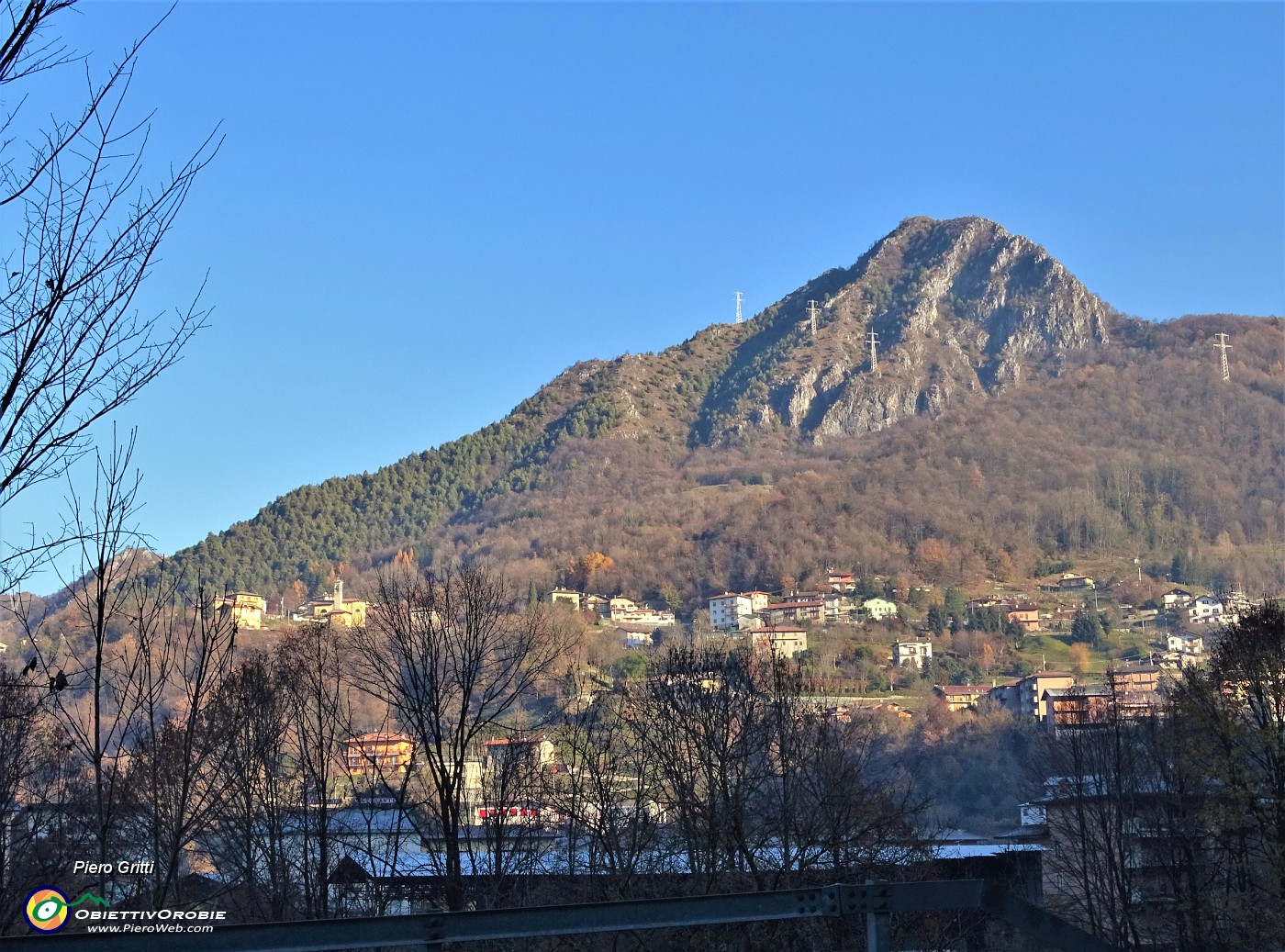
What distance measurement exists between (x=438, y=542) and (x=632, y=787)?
15647cm

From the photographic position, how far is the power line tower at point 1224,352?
17895 cm

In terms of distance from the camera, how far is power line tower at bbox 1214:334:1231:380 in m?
179

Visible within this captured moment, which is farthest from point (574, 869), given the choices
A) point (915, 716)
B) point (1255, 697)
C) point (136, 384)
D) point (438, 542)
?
point (438, 542)

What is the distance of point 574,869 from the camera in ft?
53.2

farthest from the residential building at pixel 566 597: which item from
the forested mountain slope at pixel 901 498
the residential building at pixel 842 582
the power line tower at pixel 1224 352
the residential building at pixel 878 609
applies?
the power line tower at pixel 1224 352

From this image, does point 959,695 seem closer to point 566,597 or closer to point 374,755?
point 566,597

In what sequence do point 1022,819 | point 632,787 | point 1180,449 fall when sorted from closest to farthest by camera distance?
point 632,787 → point 1022,819 → point 1180,449

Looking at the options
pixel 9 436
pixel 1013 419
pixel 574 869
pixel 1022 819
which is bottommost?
pixel 1022 819

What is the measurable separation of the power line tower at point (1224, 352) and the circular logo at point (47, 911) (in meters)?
191

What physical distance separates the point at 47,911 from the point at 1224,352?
19659 centimetres

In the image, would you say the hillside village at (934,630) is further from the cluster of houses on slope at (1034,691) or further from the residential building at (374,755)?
the residential building at (374,755)

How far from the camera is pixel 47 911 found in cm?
765

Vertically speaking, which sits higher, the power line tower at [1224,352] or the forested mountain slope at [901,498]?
the power line tower at [1224,352]

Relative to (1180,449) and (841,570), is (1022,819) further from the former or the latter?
(1180,449)
